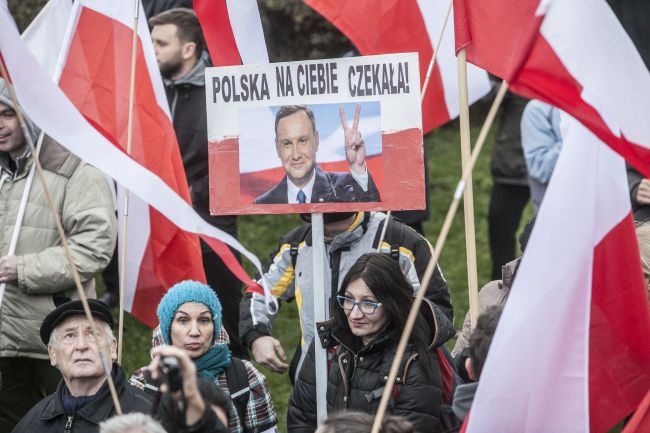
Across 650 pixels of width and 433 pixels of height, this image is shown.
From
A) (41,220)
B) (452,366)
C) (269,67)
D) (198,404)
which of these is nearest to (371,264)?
(452,366)

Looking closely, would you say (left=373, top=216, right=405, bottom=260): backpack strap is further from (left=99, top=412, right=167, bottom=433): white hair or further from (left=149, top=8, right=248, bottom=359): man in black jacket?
(left=99, top=412, right=167, bottom=433): white hair

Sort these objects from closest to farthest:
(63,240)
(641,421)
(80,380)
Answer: (641,421), (63,240), (80,380)

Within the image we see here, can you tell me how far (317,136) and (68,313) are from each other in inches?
45.7

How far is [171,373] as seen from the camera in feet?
13.2

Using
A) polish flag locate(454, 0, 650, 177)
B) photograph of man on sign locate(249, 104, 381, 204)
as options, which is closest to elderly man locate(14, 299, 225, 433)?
photograph of man on sign locate(249, 104, 381, 204)

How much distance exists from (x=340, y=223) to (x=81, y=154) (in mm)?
1342

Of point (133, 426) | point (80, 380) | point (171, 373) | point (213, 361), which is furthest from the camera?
point (213, 361)

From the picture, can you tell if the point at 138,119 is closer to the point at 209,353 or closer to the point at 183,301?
the point at 183,301

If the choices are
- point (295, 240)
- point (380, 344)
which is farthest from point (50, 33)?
point (380, 344)

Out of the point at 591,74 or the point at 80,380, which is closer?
the point at 591,74

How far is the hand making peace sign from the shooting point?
209 inches

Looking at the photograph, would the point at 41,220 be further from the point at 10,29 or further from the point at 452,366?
the point at 452,366

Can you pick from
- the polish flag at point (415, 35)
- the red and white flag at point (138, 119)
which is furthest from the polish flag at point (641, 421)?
the red and white flag at point (138, 119)

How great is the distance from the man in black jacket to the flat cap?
86.4 inches
